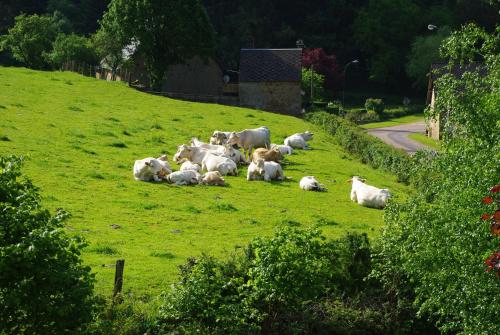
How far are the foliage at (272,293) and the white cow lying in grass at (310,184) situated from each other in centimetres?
993

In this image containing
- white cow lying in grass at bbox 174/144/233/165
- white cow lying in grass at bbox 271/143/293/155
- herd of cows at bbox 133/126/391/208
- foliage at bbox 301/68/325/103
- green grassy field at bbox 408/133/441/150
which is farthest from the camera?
foliage at bbox 301/68/325/103

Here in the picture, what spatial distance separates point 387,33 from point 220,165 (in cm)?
9226

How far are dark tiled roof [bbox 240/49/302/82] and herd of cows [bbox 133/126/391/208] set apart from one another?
32.9 metres

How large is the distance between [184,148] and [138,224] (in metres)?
10.6

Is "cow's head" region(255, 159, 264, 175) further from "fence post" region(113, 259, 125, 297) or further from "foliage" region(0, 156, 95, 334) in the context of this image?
"foliage" region(0, 156, 95, 334)

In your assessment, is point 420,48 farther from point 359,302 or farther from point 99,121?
point 359,302

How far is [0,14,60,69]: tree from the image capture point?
8019cm

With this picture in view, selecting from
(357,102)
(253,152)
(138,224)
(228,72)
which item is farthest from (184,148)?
(357,102)

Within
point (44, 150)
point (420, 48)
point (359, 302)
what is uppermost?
point (420, 48)

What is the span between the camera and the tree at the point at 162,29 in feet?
220

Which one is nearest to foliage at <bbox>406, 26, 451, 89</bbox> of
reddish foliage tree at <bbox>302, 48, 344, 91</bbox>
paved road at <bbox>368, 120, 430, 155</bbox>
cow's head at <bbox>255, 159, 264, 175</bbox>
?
reddish foliage tree at <bbox>302, 48, 344, 91</bbox>

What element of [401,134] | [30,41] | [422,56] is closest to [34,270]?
[401,134]

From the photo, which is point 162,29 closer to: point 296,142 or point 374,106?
point 296,142

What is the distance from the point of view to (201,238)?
899 inches
